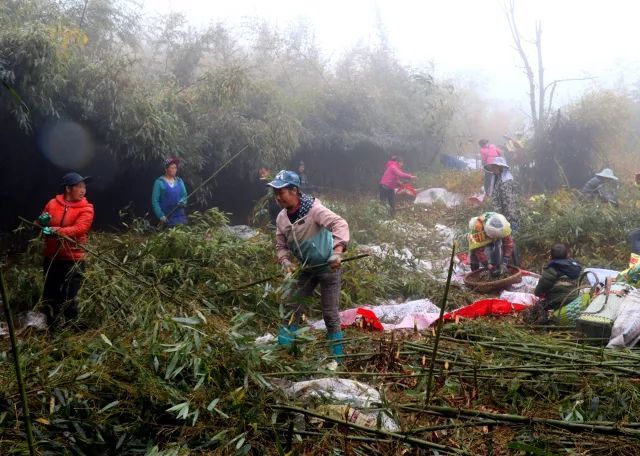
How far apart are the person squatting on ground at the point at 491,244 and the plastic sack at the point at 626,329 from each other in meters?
2.75

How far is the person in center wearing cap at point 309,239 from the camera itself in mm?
3961

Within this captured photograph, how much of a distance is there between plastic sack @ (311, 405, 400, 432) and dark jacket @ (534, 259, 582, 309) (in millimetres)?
2969

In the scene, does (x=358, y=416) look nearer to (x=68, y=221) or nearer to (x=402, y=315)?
(x=402, y=315)

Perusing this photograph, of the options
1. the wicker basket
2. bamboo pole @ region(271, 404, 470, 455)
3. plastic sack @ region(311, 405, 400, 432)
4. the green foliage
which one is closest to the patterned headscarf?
plastic sack @ region(311, 405, 400, 432)

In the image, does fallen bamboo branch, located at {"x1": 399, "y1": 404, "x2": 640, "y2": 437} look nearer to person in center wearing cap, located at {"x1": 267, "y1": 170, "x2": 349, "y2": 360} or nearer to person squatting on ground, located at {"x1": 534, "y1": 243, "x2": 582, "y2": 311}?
person in center wearing cap, located at {"x1": 267, "y1": 170, "x2": 349, "y2": 360}

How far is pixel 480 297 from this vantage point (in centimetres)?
654

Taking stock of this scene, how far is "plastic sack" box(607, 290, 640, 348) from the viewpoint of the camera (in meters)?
3.92

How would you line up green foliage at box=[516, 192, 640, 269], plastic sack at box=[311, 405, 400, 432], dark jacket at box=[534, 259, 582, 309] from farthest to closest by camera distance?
1. green foliage at box=[516, 192, 640, 269]
2. dark jacket at box=[534, 259, 582, 309]
3. plastic sack at box=[311, 405, 400, 432]

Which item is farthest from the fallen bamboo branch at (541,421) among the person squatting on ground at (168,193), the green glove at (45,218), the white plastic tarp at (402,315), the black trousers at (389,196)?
the black trousers at (389,196)

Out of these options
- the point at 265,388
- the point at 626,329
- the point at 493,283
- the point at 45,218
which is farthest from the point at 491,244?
the point at 45,218

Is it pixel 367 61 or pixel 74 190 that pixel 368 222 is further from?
pixel 367 61

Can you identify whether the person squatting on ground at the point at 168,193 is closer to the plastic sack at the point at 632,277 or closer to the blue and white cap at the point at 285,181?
the blue and white cap at the point at 285,181

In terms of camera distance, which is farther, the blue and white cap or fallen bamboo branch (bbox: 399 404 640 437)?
the blue and white cap

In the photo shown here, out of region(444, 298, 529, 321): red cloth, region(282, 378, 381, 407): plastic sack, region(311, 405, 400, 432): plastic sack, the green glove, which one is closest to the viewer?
region(311, 405, 400, 432): plastic sack
